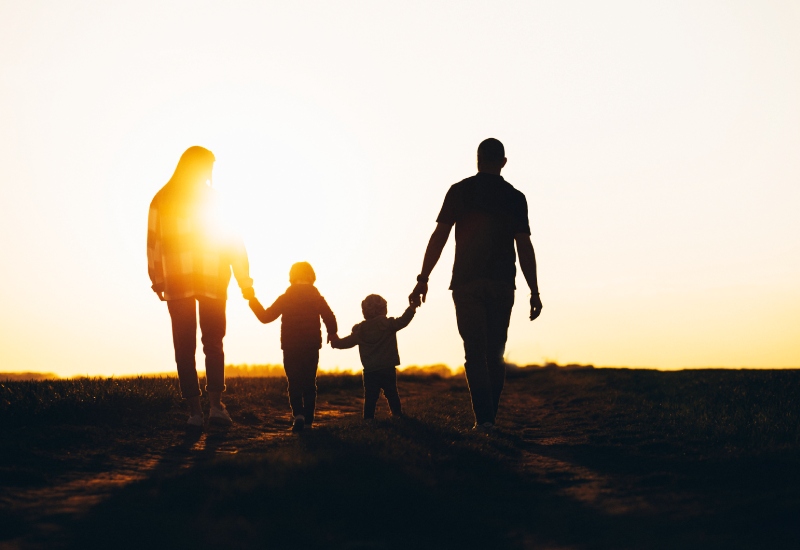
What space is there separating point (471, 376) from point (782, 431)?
3167 mm

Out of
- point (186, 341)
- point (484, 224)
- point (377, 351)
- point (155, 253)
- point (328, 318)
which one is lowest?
point (377, 351)

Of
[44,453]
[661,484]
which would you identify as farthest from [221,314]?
[661,484]

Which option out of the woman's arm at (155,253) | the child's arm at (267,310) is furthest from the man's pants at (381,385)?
the woman's arm at (155,253)

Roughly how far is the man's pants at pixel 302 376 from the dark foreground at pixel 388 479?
40 centimetres

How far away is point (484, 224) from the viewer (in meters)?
8.71

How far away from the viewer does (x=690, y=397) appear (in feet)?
Answer: 39.8

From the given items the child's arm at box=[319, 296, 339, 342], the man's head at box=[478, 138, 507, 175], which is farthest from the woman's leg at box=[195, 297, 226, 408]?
the man's head at box=[478, 138, 507, 175]

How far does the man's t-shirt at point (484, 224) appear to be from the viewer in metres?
8.66

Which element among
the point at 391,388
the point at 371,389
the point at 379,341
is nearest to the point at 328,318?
the point at 379,341

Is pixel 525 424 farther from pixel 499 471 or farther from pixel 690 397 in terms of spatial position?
pixel 499 471

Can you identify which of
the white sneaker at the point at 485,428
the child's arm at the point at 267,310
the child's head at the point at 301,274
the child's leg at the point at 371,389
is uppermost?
the child's head at the point at 301,274

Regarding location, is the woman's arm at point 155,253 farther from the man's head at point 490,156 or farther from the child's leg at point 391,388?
the man's head at point 490,156

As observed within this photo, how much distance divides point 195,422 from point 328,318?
6.96ft

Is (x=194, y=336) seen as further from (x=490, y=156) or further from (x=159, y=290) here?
(x=490, y=156)
